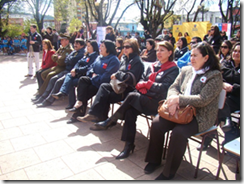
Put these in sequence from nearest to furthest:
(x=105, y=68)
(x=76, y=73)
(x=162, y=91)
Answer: (x=162, y=91) < (x=105, y=68) < (x=76, y=73)

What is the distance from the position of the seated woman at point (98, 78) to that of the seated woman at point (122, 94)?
518 millimetres

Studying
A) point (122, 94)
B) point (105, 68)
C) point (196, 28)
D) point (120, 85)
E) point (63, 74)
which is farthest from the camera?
point (196, 28)

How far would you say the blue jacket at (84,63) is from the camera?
5.17 metres

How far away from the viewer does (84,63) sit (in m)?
5.29

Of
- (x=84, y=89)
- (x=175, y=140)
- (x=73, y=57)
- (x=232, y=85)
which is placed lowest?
(x=175, y=140)

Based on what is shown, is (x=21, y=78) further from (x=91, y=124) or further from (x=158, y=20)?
(x=158, y=20)

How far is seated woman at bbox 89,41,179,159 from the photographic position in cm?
318

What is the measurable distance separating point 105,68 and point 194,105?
237cm

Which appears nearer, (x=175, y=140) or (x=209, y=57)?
(x=175, y=140)

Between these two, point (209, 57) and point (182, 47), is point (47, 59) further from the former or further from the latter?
point (209, 57)

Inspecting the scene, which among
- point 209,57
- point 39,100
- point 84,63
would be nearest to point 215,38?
point 84,63

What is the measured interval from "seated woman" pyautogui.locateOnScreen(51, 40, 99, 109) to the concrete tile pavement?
429 millimetres

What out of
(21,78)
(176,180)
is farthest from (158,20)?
(176,180)

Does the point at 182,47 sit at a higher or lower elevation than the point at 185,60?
higher
